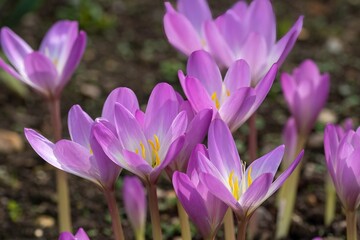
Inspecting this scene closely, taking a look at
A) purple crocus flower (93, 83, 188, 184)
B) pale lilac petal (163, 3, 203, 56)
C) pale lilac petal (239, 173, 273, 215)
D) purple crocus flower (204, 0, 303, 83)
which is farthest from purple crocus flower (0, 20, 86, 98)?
pale lilac petal (239, 173, 273, 215)

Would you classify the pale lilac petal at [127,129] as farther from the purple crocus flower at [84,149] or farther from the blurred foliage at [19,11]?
the blurred foliage at [19,11]

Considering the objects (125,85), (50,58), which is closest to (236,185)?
(50,58)

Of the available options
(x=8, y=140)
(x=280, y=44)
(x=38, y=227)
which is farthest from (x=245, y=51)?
(x=8, y=140)

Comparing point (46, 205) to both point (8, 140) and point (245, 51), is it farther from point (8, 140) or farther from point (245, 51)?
point (245, 51)

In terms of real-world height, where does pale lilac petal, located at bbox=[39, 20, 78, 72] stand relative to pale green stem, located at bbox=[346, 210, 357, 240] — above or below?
above

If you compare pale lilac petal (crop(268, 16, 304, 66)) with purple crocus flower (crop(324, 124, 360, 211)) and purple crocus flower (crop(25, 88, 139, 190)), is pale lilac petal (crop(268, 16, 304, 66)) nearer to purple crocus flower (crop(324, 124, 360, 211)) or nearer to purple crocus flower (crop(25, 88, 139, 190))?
purple crocus flower (crop(324, 124, 360, 211))

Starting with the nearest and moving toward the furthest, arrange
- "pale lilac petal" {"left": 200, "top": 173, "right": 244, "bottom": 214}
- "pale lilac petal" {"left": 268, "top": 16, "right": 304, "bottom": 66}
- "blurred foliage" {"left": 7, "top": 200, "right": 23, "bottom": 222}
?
"pale lilac petal" {"left": 200, "top": 173, "right": 244, "bottom": 214}
"pale lilac petal" {"left": 268, "top": 16, "right": 304, "bottom": 66}
"blurred foliage" {"left": 7, "top": 200, "right": 23, "bottom": 222}

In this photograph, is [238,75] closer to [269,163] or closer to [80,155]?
[269,163]
